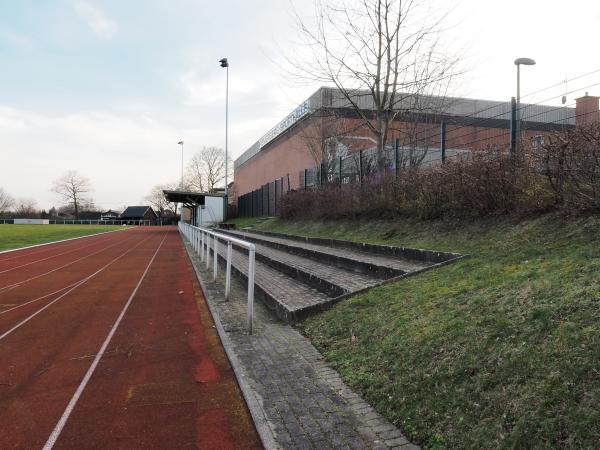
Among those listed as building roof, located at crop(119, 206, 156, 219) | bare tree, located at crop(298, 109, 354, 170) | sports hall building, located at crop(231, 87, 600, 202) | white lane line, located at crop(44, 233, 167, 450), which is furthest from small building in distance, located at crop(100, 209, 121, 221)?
white lane line, located at crop(44, 233, 167, 450)

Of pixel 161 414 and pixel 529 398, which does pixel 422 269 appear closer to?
pixel 529 398

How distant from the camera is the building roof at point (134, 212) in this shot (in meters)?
103

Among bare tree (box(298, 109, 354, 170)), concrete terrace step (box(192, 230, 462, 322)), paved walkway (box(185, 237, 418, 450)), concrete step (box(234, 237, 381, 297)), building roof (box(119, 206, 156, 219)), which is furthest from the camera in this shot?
building roof (box(119, 206, 156, 219))

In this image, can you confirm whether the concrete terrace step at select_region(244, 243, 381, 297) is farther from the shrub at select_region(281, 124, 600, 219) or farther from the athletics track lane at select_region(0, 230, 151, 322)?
the athletics track lane at select_region(0, 230, 151, 322)

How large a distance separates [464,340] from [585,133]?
3.80 meters

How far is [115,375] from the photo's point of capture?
14.2ft

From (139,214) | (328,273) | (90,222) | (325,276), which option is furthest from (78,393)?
(139,214)

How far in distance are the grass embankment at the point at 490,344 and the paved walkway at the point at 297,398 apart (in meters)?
0.14

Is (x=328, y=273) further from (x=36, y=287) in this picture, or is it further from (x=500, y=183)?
(x=36, y=287)

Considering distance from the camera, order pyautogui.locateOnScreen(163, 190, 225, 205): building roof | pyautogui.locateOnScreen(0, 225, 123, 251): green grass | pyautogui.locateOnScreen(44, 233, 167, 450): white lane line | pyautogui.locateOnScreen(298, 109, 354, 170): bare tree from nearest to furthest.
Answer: pyautogui.locateOnScreen(44, 233, 167, 450): white lane line → pyautogui.locateOnScreen(0, 225, 123, 251): green grass → pyautogui.locateOnScreen(298, 109, 354, 170): bare tree → pyautogui.locateOnScreen(163, 190, 225, 205): building roof

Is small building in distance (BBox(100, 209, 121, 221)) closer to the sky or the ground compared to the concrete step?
closer to the sky

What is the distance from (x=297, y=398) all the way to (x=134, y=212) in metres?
110

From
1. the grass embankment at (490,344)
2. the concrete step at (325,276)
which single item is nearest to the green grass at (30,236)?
the concrete step at (325,276)

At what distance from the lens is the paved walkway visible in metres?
2.92
